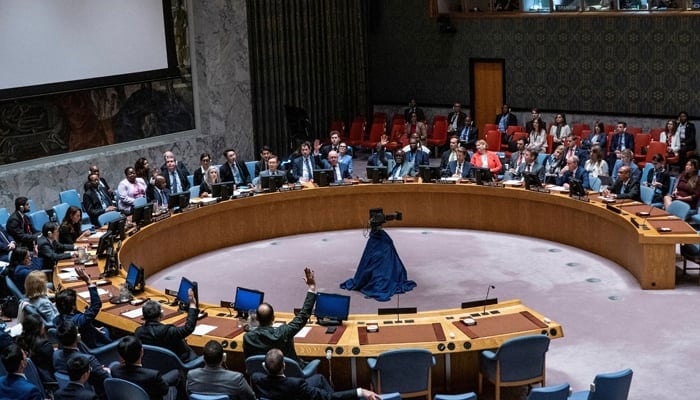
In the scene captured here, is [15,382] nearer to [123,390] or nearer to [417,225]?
[123,390]

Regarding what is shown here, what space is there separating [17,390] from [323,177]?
28.8 feet

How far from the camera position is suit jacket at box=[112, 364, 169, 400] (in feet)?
23.0

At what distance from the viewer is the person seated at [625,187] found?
13.4 meters

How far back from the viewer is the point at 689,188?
44.5 ft

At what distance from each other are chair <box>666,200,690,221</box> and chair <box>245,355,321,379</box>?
6.54m

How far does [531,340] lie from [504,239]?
6486 mm

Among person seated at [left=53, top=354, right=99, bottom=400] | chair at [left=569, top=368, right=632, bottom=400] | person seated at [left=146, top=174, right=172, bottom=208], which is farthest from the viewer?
person seated at [left=146, top=174, right=172, bottom=208]

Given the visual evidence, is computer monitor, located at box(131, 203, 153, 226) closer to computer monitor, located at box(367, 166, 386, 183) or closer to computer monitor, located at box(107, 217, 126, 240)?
computer monitor, located at box(107, 217, 126, 240)

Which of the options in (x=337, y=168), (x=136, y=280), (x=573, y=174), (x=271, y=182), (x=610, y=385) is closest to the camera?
(x=610, y=385)

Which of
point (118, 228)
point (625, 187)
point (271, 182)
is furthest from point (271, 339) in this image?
point (625, 187)

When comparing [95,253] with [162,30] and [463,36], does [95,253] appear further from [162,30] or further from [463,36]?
[463,36]

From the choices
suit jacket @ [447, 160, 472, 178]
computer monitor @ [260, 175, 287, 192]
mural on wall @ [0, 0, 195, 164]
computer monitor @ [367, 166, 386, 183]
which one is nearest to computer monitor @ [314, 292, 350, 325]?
computer monitor @ [260, 175, 287, 192]

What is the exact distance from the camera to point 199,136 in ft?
63.0

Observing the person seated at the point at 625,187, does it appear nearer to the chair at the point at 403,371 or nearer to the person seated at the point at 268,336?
the chair at the point at 403,371
